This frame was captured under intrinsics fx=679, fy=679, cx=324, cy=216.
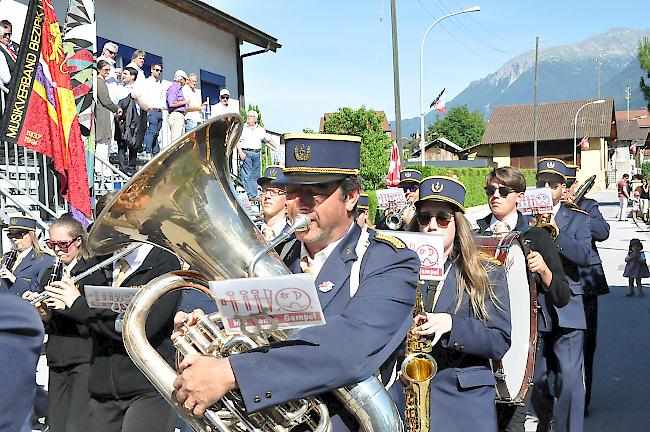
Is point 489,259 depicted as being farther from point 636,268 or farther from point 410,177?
point 636,268

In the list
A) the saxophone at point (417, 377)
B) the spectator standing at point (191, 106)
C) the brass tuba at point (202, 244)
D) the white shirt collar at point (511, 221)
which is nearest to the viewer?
the brass tuba at point (202, 244)

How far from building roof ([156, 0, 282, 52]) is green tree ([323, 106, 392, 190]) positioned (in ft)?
22.3

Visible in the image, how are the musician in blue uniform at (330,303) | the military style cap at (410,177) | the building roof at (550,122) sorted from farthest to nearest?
the building roof at (550,122)
the military style cap at (410,177)
the musician in blue uniform at (330,303)

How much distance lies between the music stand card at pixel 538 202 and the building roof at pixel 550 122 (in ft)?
201

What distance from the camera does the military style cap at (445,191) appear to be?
341cm

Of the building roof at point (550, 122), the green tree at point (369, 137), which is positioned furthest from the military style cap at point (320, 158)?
the building roof at point (550, 122)

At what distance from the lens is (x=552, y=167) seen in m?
5.71

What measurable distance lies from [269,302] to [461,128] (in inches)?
4628

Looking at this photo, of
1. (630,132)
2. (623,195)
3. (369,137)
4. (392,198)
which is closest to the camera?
(392,198)

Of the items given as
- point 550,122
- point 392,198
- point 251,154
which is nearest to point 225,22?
point 251,154

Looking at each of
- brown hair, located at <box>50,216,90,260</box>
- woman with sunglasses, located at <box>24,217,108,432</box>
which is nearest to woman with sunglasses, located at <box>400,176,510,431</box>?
woman with sunglasses, located at <box>24,217,108,432</box>

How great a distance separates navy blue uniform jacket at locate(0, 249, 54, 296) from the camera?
18.8ft

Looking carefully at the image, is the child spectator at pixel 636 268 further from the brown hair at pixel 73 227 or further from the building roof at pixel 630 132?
the building roof at pixel 630 132

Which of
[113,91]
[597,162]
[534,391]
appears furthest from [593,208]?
[597,162]
